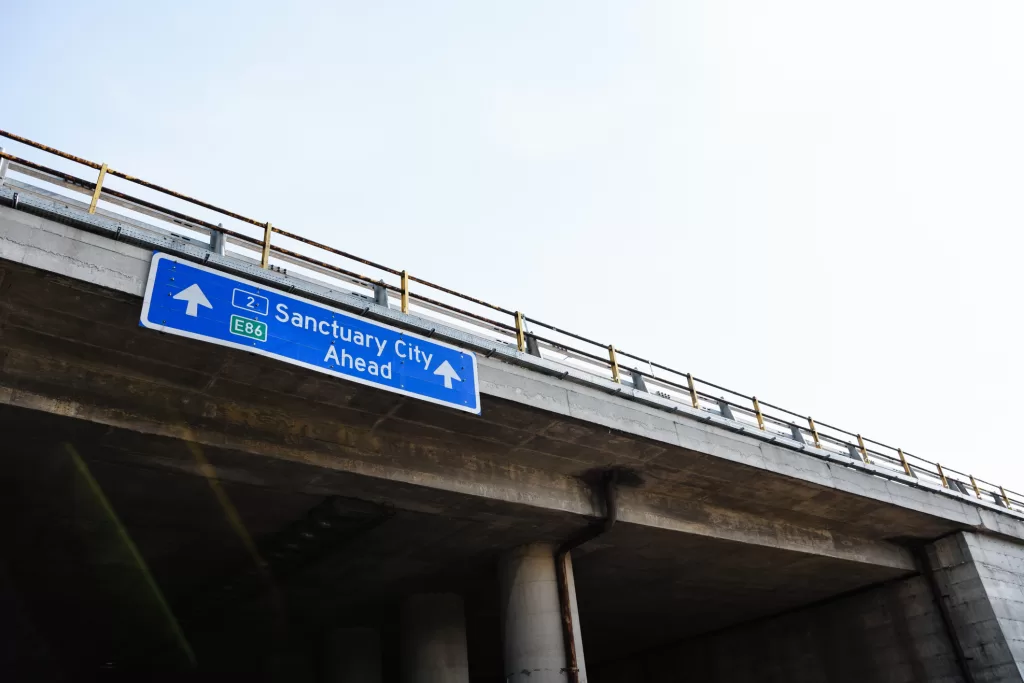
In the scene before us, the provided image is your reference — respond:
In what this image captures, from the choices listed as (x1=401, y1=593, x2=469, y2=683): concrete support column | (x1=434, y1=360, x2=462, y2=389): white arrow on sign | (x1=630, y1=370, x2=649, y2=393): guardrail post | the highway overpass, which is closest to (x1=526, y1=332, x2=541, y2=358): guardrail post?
the highway overpass

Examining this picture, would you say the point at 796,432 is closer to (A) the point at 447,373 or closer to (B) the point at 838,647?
(B) the point at 838,647

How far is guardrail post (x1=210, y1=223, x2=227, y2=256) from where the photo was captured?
1062cm

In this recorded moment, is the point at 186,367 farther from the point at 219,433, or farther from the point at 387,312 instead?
the point at 387,312

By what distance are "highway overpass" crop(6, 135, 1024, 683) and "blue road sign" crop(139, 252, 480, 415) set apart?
0.43 meters

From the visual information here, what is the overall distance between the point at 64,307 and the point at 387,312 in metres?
4.24

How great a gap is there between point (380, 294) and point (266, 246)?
1888 millimetres

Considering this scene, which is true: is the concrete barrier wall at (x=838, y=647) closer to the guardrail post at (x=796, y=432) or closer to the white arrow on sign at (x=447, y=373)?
the guardrail post at (x=796, y=432)

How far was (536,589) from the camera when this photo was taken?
15.5 meters

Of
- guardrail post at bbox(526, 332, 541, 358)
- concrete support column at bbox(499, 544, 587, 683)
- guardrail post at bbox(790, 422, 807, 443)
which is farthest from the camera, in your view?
guardrail post at bbox(790, 422, 807, 443)

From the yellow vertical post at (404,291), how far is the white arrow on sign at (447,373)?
4.20ft

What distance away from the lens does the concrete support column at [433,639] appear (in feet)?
60.2

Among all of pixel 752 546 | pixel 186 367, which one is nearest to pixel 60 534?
pixel 186 367

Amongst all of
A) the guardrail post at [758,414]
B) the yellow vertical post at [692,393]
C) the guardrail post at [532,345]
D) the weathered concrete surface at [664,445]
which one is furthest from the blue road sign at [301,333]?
the guardrail post at [758,414]

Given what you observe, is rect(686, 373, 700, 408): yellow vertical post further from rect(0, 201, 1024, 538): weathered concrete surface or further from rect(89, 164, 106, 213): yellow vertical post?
rect(89, 164, 106, 213): yellow vertical post
